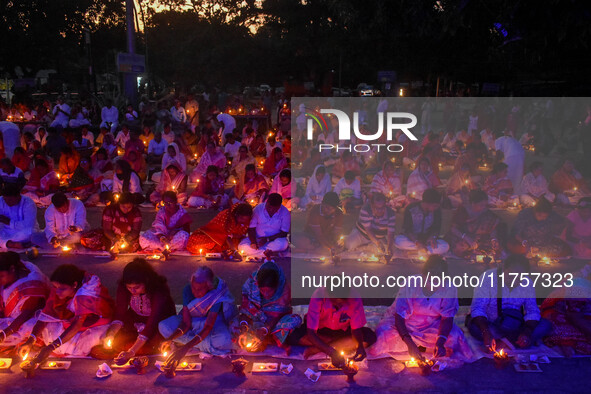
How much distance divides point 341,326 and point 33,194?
657 cm

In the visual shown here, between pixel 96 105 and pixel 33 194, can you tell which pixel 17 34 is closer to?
pixel 96 105

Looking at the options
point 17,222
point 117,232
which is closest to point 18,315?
point 117,232

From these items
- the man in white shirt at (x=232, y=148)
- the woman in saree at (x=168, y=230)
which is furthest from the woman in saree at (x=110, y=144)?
the woman in saree at (x=168, y=230)

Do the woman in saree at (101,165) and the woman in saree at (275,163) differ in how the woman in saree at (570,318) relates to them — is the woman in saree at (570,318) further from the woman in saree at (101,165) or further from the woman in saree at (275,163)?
the woman in saree at (101,165)

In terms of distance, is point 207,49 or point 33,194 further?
point 207,49

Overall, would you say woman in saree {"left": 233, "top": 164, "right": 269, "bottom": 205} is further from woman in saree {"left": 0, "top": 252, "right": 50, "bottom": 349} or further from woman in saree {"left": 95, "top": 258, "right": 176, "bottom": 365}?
woman in saree {"left": 0, "top": 252, "right": 50, "bottom": 349}

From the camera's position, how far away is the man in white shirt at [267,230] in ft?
20.5

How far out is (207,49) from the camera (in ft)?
77.4

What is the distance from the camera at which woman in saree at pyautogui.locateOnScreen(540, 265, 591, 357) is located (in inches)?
166

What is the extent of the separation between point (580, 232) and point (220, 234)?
441 cm

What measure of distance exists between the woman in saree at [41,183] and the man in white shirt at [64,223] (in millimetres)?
2458

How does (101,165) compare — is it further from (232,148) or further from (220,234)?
(220,234)

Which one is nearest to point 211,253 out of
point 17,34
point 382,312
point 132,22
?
point 382,312

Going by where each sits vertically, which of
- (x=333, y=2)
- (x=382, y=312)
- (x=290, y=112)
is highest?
(x=333, y=2)
